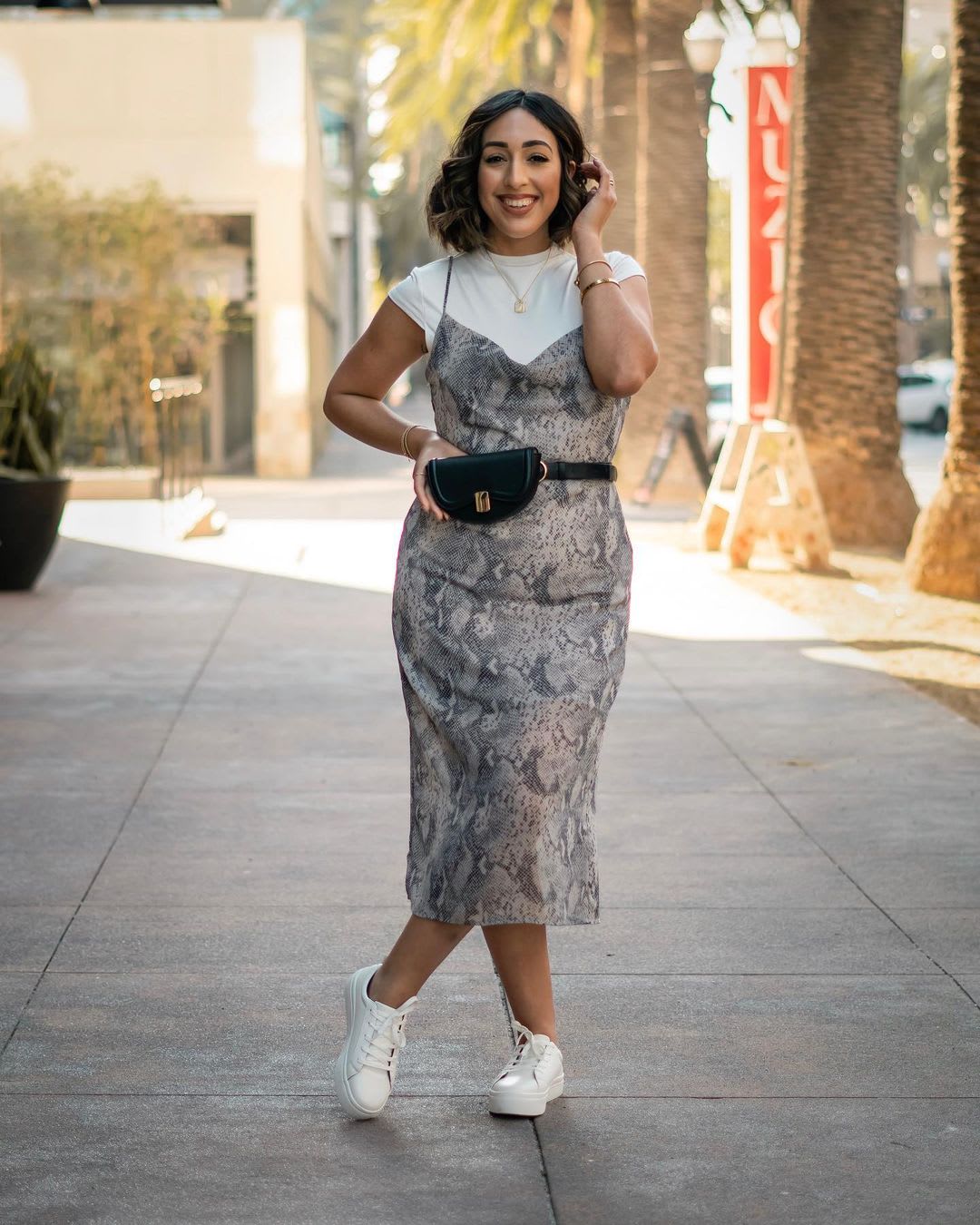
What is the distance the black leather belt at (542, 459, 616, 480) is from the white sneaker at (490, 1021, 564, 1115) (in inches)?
41.7

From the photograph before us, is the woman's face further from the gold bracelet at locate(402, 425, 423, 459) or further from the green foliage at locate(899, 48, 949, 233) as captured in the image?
the green foliage at locate(899, 48, 949, 233)

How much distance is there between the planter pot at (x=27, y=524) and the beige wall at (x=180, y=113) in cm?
1327

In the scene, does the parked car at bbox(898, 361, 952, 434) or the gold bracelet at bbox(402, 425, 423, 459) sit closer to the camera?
the gold bracelet at bbox(402, 425, 423, 459)

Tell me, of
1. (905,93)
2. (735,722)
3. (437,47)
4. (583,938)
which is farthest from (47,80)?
(905,93)

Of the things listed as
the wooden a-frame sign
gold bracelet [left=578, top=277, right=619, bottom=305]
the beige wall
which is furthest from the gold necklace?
the beige wall

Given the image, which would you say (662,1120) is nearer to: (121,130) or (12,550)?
(12,550)

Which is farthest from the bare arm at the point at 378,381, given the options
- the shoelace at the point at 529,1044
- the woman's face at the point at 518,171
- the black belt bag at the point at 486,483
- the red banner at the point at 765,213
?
the red banner at the point at 765,213

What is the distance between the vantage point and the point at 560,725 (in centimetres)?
341

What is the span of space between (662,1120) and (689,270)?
17328 millimetres

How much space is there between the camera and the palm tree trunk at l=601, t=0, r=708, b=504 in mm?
19828

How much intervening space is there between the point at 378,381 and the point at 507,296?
331 millimetres

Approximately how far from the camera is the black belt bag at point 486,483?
11.0 ft

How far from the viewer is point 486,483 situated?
337 centimetres

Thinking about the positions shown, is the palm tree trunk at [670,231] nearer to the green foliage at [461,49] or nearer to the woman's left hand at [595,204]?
the green foliage at [461,49]
